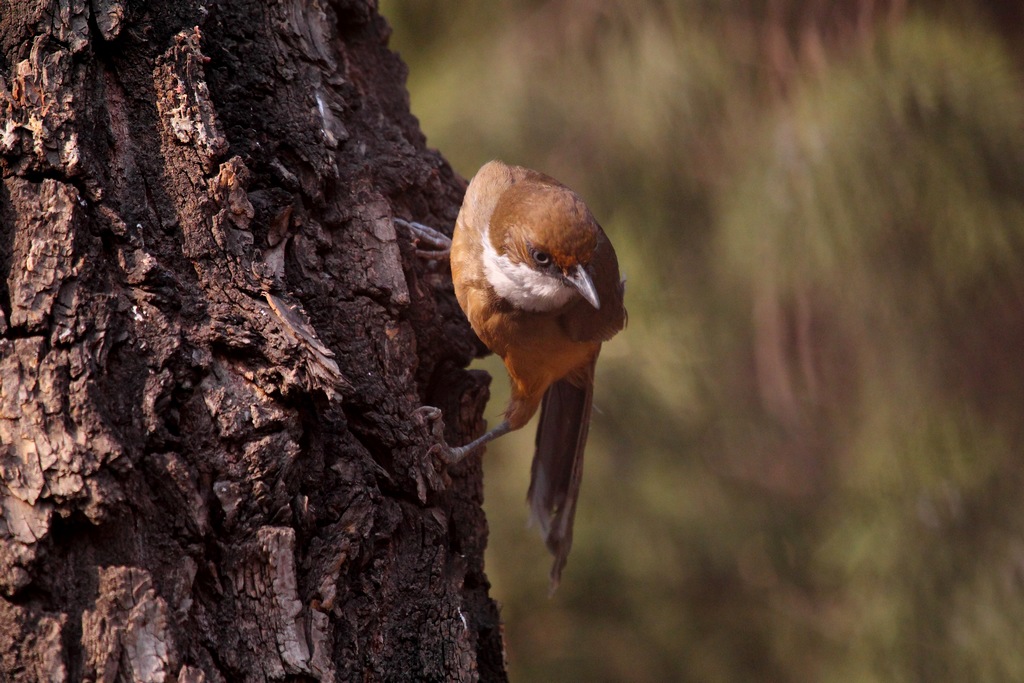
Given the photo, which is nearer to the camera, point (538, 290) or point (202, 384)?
point (202, 384)

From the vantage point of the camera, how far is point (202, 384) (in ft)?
6.24

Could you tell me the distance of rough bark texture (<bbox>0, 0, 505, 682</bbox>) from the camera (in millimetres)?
1709

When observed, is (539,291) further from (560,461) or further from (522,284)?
(560,461)

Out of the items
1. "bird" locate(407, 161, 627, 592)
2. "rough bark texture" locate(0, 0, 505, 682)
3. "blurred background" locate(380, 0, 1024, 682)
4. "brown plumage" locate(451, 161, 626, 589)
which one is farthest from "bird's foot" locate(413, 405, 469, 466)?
"blurred background" locate(380, 0, 1024, 682)

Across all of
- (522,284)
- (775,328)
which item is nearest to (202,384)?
(522,284)

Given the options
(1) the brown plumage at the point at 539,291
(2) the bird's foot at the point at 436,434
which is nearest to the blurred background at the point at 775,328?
(1) the brown plumage at the point at 539,291

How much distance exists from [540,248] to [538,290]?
0.16 meters

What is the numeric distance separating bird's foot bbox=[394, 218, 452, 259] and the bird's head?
15 centimetres

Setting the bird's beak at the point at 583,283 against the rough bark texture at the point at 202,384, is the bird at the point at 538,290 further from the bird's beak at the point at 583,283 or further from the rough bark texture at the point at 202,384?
the rough bark texture at the point at 202,384

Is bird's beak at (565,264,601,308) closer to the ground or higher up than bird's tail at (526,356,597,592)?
higher up

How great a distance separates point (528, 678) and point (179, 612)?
2.64m

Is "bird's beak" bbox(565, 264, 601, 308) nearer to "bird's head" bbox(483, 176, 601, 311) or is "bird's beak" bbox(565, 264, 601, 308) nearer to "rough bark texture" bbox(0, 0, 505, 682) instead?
"bird's head" bbox(483, 176, 601, 311)

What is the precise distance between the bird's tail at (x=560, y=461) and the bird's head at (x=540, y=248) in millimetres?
542

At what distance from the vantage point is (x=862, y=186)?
11.5 ft
